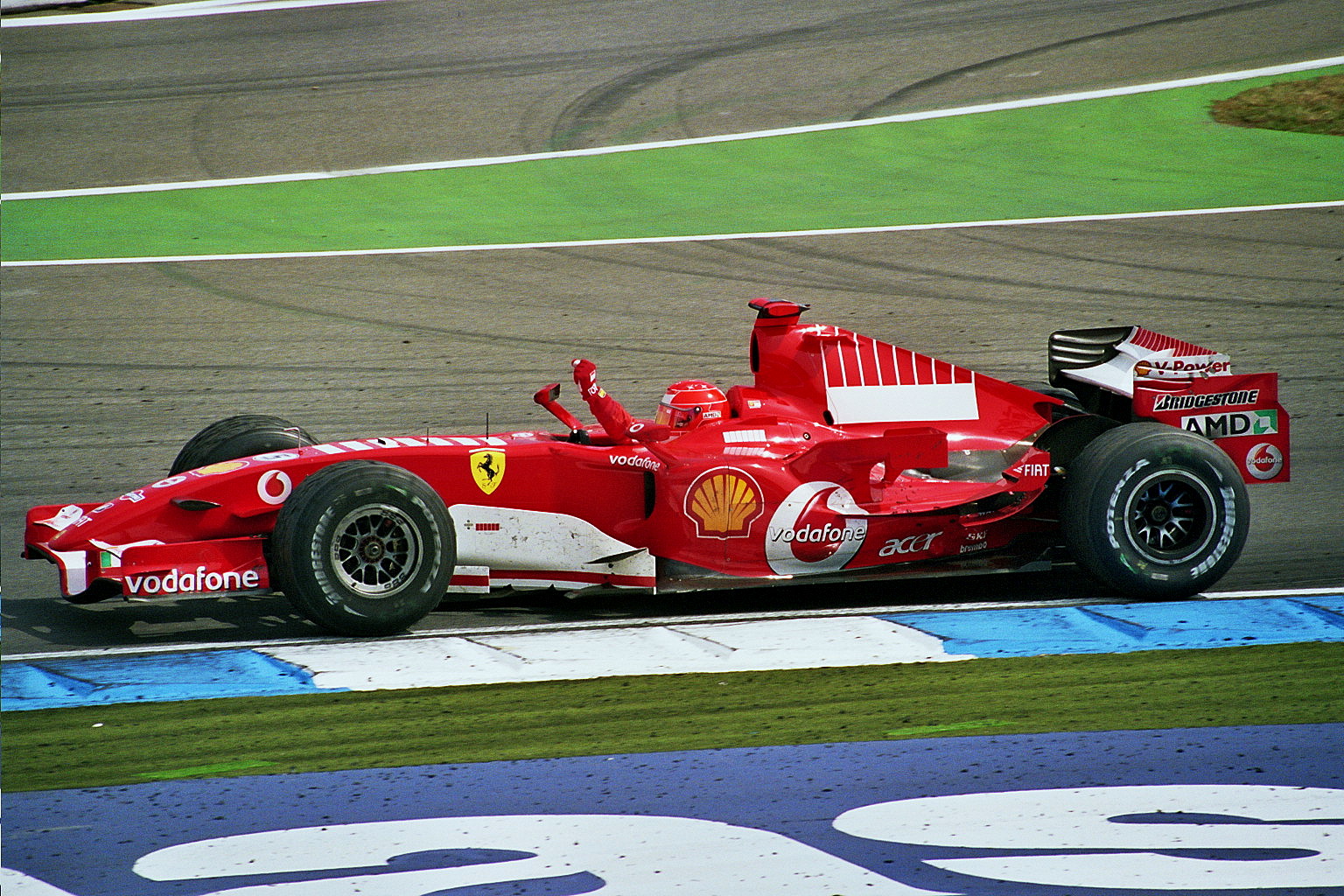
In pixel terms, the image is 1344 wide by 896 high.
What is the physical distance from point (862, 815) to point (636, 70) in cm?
1379

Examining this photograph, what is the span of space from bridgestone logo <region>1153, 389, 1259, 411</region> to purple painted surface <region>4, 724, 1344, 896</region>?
1977 mm

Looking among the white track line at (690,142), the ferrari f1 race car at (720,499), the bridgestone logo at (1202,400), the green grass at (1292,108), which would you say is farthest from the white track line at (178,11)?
the bridgestone logo at (1202,400)

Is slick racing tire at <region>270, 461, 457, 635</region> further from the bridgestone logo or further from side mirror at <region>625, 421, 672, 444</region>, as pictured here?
the bridgestone logo

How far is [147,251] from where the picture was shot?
12.5m

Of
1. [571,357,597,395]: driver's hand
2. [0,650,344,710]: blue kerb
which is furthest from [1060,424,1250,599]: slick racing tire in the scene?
[0,650,344,710]: blue kerb

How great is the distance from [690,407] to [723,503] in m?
0.47

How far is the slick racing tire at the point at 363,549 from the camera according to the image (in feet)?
19.2

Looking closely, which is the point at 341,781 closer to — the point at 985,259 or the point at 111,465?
the point at 111,465

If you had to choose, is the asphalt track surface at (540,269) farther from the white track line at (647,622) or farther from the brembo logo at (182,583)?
the brembo logo at (182,583)

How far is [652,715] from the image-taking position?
537 cm

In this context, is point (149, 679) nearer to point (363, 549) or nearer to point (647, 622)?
point (363, 549)

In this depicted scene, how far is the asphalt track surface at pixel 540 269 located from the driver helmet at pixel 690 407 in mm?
826

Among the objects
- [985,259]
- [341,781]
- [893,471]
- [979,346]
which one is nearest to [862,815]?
[341,781]

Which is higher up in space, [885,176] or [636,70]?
[636,70]
